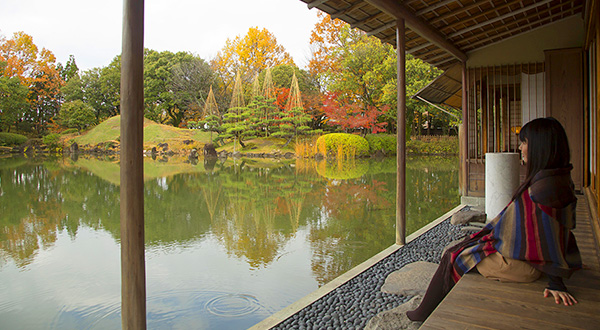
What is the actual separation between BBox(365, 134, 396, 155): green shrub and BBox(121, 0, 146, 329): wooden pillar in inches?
652

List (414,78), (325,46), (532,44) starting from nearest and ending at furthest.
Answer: (532,44) → (414,78) → (325,46)

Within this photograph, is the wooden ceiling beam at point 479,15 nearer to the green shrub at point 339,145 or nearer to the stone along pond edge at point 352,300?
the stone along pond edge at point 352,300

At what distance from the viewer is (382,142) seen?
58.6ft

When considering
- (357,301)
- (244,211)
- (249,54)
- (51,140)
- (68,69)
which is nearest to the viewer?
(357,301)

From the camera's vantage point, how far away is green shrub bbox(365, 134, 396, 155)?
698 inches

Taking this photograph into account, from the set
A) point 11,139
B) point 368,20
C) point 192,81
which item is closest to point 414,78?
point 368,20

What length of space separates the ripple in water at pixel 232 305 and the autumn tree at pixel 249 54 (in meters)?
22.6

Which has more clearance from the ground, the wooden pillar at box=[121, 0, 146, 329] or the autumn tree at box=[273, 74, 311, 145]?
the autumn tree at box=[273, 74, 311, 145]

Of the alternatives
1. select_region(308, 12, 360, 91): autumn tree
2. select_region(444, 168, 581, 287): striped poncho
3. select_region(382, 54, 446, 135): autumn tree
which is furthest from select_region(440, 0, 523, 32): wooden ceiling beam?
select_region(308, 12, 360, 91): autumn tree

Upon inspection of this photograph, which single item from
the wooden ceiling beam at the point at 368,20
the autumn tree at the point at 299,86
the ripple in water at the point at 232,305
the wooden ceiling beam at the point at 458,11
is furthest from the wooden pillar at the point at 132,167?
the autumn tree at the point at 299,86

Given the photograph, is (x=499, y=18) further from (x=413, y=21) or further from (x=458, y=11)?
(x=413, y=21)

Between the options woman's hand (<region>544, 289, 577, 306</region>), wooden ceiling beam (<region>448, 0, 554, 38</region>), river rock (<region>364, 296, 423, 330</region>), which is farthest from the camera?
wooden ceiling beam (<region>448, 0, 554, 38</region>)

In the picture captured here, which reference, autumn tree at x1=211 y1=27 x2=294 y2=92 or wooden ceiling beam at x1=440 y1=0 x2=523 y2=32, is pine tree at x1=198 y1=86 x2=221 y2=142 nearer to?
autumn tree at x1=211 y1=27 x2=294 y2=92

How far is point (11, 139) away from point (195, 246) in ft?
70.2
